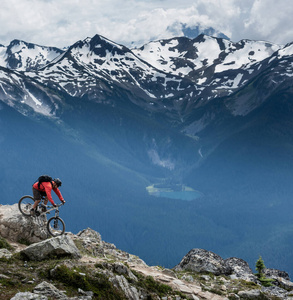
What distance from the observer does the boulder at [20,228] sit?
2590 centimetres

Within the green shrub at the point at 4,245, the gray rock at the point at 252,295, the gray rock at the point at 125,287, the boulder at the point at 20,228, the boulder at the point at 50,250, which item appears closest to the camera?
the gray rock at the point at 125,287

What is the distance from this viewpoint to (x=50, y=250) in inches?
788

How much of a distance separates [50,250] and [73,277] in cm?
380

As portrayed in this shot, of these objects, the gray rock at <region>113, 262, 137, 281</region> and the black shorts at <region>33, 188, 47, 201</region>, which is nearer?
the gray rock at <region>113, 262, 137, 281</region>

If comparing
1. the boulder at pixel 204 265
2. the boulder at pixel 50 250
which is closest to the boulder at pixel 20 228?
the boulder at pixel 50 250

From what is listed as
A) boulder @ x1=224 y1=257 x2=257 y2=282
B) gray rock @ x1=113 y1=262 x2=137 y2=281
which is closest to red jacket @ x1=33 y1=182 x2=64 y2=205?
gray rock @ x1=113 y1=262 x2=137 y2=281

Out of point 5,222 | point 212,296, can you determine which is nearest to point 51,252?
point 5,222

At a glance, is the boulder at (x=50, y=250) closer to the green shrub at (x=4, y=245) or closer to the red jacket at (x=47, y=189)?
the red jacket at (x=47, y=189)

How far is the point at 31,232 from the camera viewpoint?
26.2 m

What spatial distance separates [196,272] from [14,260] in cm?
2002

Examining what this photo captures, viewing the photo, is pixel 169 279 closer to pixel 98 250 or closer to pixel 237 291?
pixel 237 291

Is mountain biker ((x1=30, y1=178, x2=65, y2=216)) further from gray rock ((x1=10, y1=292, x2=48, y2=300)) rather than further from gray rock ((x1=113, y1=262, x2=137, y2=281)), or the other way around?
gray rock ((x1=10, y1=292, x2=48, y2=300))

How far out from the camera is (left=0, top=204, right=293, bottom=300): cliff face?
15852mm

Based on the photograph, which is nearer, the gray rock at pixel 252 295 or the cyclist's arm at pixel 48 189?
the cyclist's arm at pixel 48 189
